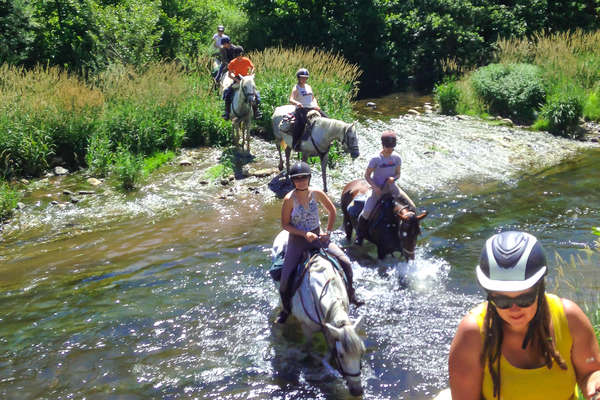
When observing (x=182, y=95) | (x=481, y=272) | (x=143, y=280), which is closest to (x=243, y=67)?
(x=182, y=95)

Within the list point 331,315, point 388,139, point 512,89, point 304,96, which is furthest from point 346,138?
point 512,89

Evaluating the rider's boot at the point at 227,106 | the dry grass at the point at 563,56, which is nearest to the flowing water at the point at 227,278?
the rider's boot at the point at 227,106

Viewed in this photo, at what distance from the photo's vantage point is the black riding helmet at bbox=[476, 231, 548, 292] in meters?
2.31

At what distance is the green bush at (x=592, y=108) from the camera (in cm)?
1603

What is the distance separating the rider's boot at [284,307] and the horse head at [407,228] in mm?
2184

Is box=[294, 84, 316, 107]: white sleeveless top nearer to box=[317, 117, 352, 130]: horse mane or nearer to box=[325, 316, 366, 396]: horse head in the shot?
box=[317, 117, 352, 130]: horse mane

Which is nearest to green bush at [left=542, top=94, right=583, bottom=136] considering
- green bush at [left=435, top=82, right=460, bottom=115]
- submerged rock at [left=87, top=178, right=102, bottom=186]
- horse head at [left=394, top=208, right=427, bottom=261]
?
green bush at [left=435, top=82, right=460, bottom=115]

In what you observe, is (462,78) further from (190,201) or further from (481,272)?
(481,272)

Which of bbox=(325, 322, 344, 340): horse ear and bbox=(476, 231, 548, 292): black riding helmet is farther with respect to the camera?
bbox=(325, 322, 344, 340): horse ear

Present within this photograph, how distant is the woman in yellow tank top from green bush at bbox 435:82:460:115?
16.5m

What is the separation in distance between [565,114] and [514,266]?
15.0m

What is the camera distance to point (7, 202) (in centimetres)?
1084

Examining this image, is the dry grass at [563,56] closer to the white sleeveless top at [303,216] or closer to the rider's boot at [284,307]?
the white sleeveless top at [303,216]

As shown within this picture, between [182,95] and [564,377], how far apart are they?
46.9 ft
